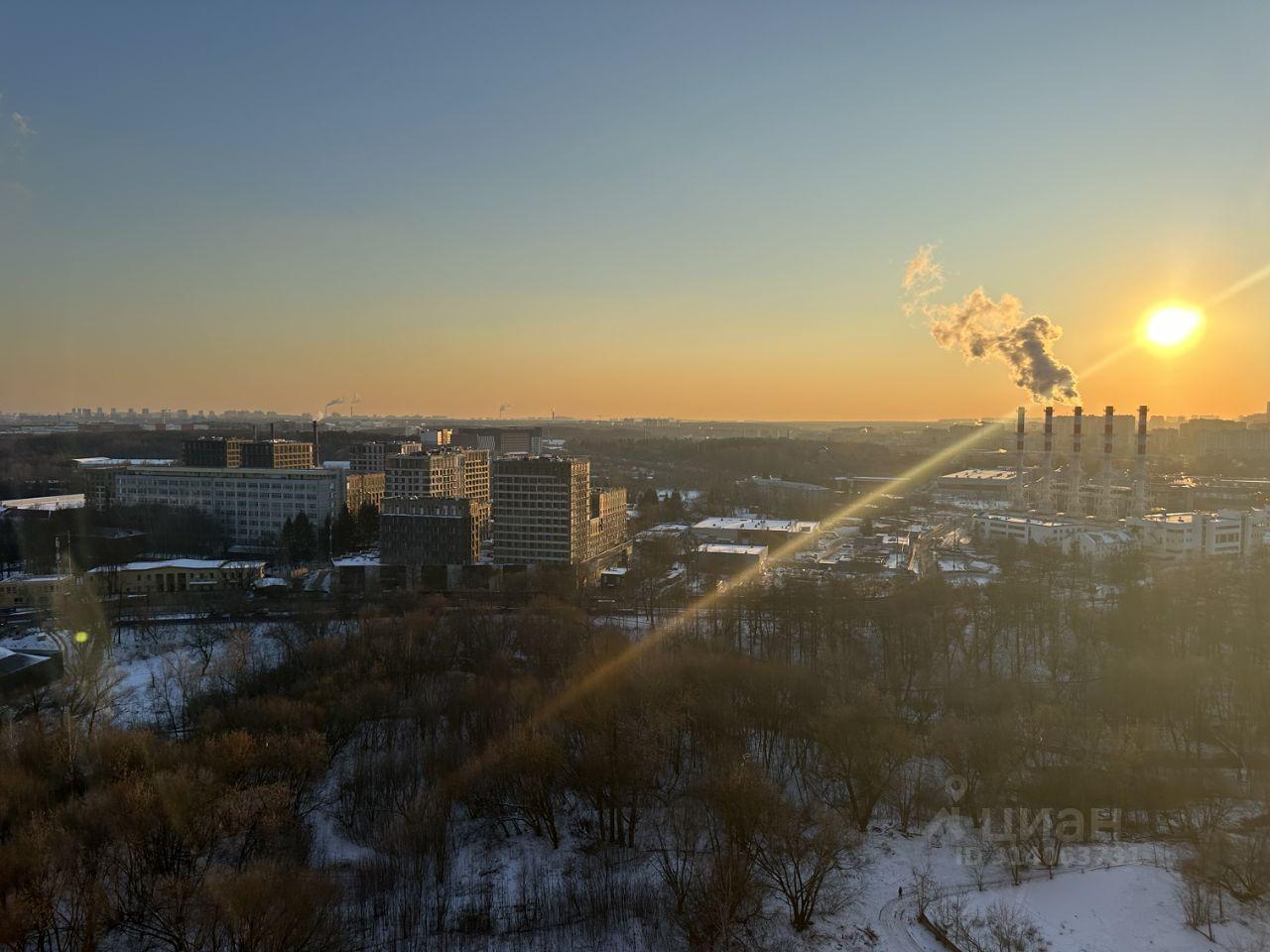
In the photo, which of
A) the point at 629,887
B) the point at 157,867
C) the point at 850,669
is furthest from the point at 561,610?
the point at 157,867

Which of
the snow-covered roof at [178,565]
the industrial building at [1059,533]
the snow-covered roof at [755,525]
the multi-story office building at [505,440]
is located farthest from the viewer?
the multi-story office building at [505,440]

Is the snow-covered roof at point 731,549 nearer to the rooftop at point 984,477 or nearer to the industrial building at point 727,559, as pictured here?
the industrial building at point 727,559

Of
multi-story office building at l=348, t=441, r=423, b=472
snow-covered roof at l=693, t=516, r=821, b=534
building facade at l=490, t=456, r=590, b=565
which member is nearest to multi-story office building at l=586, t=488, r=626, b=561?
building facade at l=490, t=456, r=590, b=565

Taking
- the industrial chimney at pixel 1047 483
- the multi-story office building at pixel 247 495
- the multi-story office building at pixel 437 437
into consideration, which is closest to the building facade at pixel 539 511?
the multi-story office building at pixel 247 495

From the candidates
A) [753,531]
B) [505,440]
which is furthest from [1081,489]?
[505,440]

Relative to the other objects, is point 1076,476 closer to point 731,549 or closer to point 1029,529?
point 1029,529

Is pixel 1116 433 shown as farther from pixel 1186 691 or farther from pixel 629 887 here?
pixel 629 887
